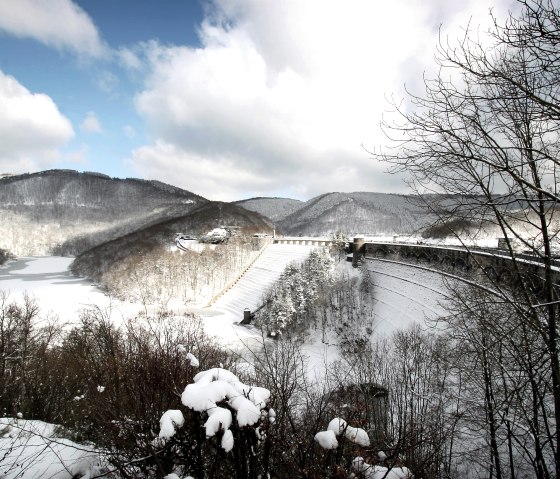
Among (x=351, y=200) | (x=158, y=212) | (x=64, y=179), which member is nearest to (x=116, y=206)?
(x=158, y=212)

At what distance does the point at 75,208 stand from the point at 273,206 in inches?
3692

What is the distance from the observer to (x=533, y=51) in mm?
3230

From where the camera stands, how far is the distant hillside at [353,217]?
106 meters

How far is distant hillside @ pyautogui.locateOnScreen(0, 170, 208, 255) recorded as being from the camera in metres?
122

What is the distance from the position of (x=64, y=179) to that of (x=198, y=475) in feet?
674

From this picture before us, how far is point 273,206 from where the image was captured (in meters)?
164

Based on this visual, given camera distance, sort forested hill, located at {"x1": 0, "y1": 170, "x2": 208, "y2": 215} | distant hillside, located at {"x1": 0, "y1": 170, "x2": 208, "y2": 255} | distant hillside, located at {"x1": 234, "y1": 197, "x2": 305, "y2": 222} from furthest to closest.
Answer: distant hillside, located at {"x1": 234, "y1": 197, "x2": 305, "y2": 222} → forested hill, located at {"x1": 0, "y1": 170, "x2": 208, "y2": 215} → distant hillside, located at {"x1": 0, "y1": 170, "x2": 208, "y2": 255}

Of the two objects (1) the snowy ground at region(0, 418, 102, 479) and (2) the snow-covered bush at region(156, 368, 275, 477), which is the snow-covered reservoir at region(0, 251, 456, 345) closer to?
(1) the snowy ground at region(0, 418, 102, 479)

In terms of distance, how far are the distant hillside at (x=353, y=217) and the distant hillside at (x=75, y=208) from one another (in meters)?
44.2

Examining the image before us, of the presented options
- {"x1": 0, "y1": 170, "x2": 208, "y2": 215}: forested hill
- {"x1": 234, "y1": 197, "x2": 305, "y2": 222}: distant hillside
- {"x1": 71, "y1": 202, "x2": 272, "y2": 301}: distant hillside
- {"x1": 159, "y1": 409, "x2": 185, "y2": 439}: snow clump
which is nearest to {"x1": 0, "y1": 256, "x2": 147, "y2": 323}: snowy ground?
{"x1": 71, "y1": 202, "x2": 272, "y2": 301}: distant hillside

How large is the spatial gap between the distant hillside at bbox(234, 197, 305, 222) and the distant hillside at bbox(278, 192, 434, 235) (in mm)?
13458

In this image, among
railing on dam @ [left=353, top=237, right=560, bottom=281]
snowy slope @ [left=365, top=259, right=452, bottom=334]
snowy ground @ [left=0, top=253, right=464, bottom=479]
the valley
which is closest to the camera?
the valley

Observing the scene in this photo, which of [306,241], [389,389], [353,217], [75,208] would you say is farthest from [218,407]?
[75,208]

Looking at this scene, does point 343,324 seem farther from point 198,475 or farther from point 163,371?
point 198,475
